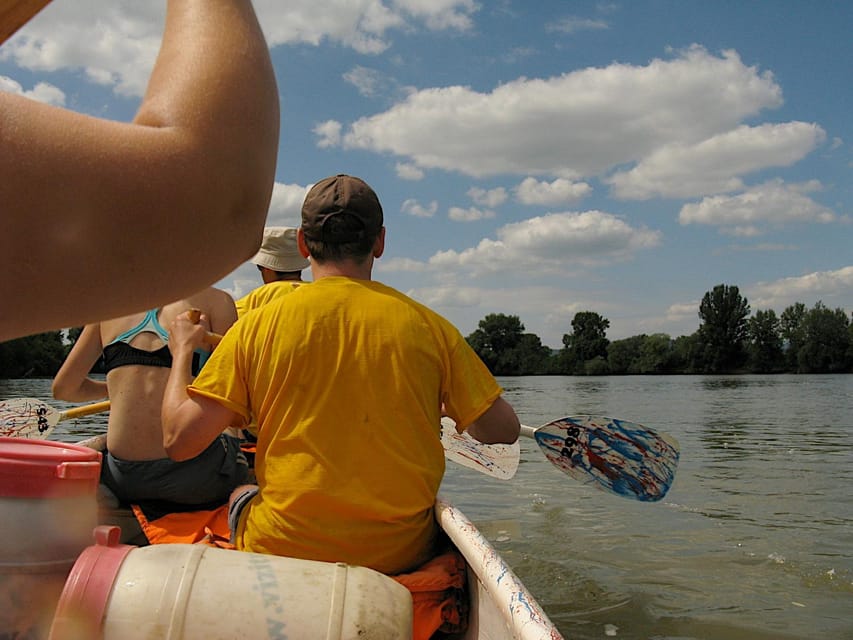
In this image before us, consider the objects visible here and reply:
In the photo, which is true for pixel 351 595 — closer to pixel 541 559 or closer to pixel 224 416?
pixel 224 416

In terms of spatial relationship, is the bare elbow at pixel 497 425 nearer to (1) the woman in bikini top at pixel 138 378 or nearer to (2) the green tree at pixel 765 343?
(1) the woman in bikini top at pixel 138 378

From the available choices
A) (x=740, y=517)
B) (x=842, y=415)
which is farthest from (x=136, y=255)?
(x=842, y=415)

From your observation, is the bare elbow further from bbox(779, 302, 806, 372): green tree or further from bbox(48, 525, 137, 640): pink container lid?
bbox(779, 302, 806, 372): green tree

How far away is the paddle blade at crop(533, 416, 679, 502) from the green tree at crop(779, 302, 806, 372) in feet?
250

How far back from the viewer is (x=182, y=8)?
616mm

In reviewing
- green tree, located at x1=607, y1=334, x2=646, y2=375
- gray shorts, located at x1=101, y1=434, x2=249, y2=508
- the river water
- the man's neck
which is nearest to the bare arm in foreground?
the man's neck

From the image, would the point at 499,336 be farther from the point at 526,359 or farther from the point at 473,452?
the point at 473,452

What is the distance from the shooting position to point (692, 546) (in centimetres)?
601

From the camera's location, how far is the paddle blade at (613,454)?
387cm

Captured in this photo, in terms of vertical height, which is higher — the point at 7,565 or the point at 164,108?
the point at 164,108

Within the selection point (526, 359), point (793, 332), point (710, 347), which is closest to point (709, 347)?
point (710, 347)

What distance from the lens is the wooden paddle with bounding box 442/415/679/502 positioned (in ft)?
12.7

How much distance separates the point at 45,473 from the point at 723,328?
83992 millimetres

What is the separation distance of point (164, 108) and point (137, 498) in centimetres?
287
